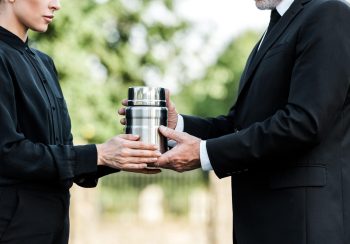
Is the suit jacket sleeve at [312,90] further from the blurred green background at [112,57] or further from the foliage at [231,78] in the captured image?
the foliage at [231,78]

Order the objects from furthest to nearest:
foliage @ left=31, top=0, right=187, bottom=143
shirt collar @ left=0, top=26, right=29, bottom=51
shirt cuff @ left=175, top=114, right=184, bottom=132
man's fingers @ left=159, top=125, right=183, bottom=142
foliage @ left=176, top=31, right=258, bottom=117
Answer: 1. foliage @ left=176, top=31, right=258, bottom=117
2. foliage @ left=31, top=0, right=187, bottom=143
3. shirt cuff @ left=175, top=114, right=184, bottom=132
4. man's fingers @ left=159, top=125, right=183, bottom=142
5. shirt collar @ left=0, top=26, right=29, bottom=51

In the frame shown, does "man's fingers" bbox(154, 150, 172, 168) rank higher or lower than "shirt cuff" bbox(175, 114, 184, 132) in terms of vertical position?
lower

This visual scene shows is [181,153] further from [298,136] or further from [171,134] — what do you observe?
[298,136]

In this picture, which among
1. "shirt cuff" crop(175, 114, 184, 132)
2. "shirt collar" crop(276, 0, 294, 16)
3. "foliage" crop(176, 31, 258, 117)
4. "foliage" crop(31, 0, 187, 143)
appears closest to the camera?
"shirt collar" crop(276, 0, 294, 16)

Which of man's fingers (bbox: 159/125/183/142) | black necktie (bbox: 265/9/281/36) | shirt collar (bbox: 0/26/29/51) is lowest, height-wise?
man's fingers (bbox: 159/125/183/142)

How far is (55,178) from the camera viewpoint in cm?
412

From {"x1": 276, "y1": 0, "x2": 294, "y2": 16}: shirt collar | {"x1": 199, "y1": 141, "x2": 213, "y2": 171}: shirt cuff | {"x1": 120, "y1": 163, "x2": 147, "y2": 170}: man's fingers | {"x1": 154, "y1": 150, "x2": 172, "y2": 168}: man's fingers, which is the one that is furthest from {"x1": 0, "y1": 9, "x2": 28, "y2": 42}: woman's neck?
{"x1": 276, "y1": 0, "x2": 294, "y2": 16}: shirt collar

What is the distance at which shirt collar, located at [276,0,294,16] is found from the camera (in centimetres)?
443

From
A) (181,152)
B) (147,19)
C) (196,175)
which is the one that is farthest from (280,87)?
(196,175)

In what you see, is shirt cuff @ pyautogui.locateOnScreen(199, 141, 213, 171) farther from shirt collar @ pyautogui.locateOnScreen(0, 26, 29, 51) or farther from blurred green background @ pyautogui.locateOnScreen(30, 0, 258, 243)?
blurred green background @ pyautogui.locateOnScreen(30, 0, 258, 243)

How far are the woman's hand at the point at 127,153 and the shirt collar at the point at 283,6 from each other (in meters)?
1.02

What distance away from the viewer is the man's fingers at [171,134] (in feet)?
14.1

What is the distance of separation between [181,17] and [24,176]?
39.8 ft

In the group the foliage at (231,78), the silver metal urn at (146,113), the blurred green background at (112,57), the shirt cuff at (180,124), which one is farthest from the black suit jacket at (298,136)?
the foliage at (231,78)
